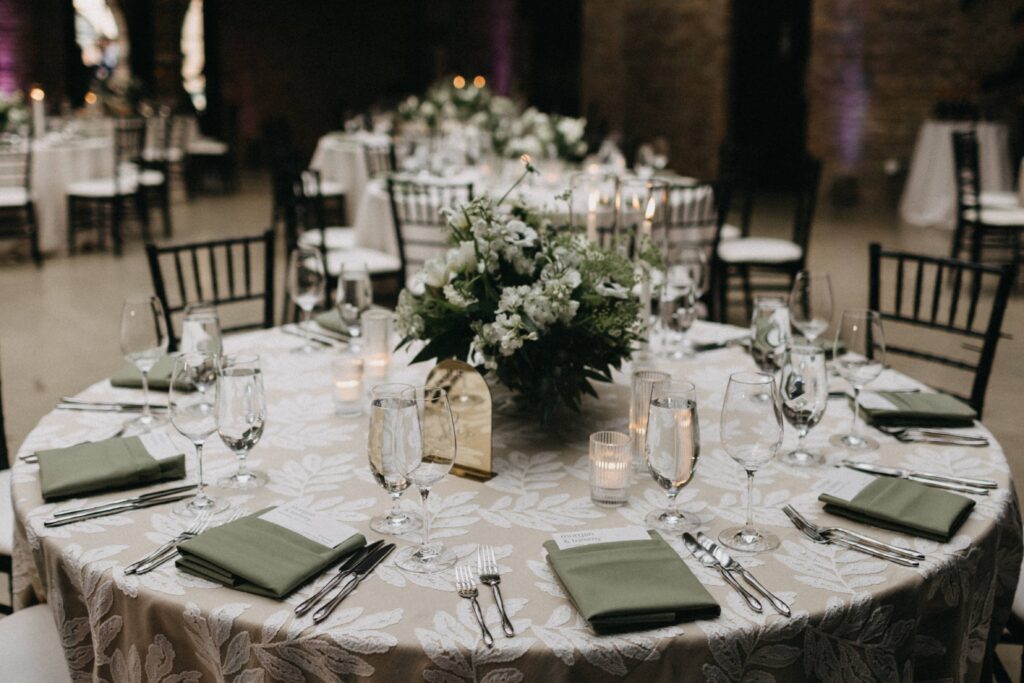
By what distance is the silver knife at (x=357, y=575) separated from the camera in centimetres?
134

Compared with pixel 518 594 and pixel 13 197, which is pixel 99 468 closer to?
pixel 518 594

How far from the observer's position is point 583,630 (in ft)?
4.32

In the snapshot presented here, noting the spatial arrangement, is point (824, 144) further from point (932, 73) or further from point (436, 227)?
point (436, 227)

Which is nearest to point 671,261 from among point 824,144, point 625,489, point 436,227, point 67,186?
point 625,489

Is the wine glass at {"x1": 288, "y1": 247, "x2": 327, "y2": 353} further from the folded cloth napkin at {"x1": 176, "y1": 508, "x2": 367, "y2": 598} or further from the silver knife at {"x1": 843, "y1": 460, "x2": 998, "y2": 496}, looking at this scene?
the silver knife at {"x1": 843, "y1": 460, "x2": 998, "y2": 496}

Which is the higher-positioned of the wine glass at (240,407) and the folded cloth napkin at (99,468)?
the wine glass at (240,407)

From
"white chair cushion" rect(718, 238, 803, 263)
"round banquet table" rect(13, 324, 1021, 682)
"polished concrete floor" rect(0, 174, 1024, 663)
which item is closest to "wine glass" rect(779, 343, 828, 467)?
"round banquet table" rect(13, 324, 1021, 682)

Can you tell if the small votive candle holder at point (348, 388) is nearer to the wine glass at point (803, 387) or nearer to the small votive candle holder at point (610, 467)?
the small votive candle holder at point (610, 467)

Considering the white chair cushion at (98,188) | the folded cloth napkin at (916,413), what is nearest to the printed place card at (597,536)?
A: the folded cloth napkin at (916,413)

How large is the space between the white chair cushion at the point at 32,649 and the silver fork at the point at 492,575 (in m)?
0.69

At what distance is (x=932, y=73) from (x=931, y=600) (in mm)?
10004

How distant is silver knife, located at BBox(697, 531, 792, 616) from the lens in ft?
4.46

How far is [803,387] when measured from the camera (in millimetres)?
1751

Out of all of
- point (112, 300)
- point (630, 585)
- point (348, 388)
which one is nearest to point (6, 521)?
point (348, 388)
